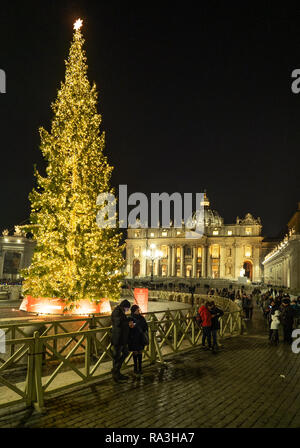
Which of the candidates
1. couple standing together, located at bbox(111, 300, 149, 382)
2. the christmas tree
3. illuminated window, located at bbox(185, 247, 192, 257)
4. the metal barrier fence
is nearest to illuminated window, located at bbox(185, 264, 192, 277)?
illuminated window, located at bbox(185, 247, 192, 257)

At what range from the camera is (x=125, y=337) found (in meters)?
8.38

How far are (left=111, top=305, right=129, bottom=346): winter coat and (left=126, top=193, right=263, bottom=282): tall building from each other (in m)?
103

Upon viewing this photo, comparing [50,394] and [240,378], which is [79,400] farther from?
[240,378]

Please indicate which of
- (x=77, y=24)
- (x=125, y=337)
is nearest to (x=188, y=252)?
(x=77, y=24)

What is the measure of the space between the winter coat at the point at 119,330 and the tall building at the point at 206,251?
338ft

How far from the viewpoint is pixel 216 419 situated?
19.9ft

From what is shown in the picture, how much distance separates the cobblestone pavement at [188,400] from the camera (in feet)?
19.4

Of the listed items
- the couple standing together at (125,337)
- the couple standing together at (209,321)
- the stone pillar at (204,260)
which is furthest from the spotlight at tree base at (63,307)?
the stone pillar at (204,260)

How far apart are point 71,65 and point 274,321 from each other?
46.6 feet

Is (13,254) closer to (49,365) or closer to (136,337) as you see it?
(49,365)

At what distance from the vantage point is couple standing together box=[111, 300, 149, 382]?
8320 mm

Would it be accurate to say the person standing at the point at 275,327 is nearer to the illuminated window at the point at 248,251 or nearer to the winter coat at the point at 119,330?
the winter coat at the point at 119,330

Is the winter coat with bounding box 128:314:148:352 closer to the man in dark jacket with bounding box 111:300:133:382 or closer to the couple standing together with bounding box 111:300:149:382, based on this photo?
the couple standing together with bounding box 111:300:149:382

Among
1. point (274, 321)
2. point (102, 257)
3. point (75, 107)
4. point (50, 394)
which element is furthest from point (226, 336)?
point (75, 107)
